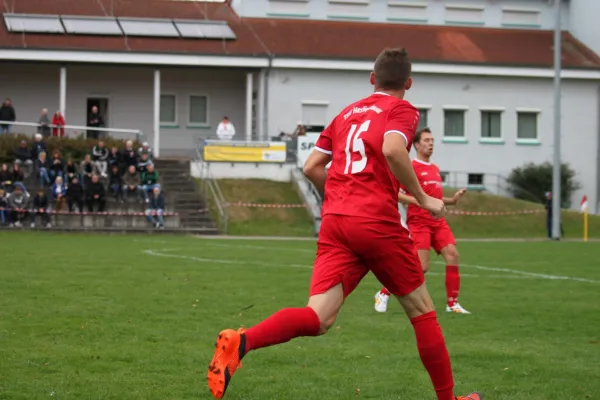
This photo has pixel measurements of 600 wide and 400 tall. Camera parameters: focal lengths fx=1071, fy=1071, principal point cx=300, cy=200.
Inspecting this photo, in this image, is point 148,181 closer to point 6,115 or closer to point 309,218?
point 309,218

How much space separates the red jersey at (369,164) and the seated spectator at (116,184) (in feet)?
97.4

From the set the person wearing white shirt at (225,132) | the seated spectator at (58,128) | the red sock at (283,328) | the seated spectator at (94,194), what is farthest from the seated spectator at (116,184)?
the red sock at (283,328)

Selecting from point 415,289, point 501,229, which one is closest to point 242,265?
point 415,289

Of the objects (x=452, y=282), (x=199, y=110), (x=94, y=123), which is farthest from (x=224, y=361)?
(x=199, y=110)

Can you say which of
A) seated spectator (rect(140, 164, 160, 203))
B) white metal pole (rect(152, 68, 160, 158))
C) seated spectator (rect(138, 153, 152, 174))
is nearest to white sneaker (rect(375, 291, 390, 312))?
seated spectator (rect(140, 164, 160, 203))

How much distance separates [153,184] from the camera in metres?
35.9

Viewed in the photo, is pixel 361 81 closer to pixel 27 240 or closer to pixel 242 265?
pixel 27 240

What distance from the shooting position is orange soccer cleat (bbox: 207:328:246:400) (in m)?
5.73

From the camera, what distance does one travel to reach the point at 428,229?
41.4ft

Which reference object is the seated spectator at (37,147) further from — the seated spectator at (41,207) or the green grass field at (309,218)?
the green grass field at (309,218)

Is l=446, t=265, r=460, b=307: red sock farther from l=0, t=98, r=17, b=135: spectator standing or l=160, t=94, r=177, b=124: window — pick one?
l=160, t=94, r=177, b=124: window

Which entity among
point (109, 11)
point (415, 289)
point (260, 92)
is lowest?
point (415, 289)

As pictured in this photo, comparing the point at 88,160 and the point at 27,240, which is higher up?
the point at 88,160

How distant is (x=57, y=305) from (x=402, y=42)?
40.1m
